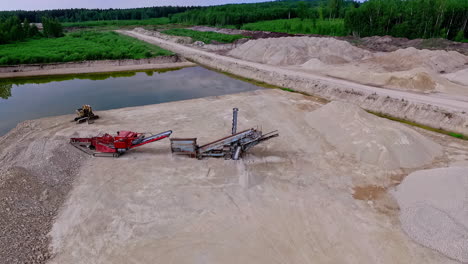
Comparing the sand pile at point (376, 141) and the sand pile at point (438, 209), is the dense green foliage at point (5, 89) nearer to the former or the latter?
the sand pile at point (376, 141)

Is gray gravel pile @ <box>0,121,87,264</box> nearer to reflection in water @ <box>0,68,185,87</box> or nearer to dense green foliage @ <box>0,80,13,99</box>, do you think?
dense green foliage @ <box>0,80,13,99</box>

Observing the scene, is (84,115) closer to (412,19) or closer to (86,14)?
(412,19)

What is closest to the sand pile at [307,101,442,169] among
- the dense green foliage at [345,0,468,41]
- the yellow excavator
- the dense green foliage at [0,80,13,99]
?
the yellow excavator

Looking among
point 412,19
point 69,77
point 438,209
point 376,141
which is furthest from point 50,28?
point 438,209

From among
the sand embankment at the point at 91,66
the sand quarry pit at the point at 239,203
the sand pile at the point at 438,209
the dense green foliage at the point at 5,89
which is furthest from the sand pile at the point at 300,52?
the dense green foliage at the point at 5,89

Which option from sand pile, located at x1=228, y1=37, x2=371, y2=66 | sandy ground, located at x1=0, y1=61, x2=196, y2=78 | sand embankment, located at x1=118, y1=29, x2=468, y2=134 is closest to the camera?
sand embankment, located at x1=118, y1=29, x2=468, y2=134

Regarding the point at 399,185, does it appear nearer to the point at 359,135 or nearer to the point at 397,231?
the point at 397,231
